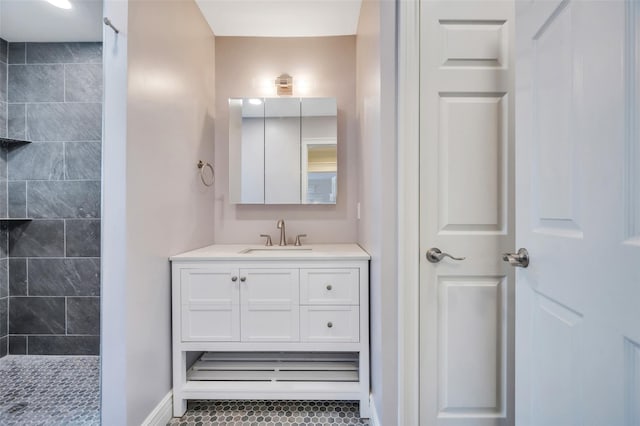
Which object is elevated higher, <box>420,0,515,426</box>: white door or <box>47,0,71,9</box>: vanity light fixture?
<box>47,0,71,9</box>: vanity light fixture

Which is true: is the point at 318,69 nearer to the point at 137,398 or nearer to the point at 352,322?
the point at 352,322

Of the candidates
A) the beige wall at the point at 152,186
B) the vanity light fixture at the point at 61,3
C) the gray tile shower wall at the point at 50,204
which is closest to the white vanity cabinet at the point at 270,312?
the beige wall at the point at 152,186

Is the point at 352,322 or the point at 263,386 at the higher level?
the point at 352,322

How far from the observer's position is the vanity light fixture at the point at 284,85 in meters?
2.17

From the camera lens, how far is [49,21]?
61.3 inches

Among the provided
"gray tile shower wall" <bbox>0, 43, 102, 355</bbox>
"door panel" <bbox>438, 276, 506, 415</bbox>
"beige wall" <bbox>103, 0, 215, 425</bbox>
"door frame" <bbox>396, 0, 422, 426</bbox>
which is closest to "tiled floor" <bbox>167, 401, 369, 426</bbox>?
"beige wall" <bbox>103, 0, 215, 425</bbox>

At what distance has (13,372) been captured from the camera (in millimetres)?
1733

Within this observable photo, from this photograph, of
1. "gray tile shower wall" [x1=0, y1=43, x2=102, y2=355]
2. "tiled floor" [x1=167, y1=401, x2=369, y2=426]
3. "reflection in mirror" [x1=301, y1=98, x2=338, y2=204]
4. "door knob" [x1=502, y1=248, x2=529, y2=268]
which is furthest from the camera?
"reflection in mirror" [x1=301, y1=98, x2=338, y2=204]

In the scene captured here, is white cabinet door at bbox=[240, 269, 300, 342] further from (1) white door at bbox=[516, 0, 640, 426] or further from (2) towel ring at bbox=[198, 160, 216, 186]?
(1) white door at bbox=[516, 0, 640, 426]

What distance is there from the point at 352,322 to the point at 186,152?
1.44 metres

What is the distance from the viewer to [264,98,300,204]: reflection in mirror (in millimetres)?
2146

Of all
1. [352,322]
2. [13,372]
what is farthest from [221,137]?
[13,372]

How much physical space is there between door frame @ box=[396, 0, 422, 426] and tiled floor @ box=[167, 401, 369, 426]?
0.47 meters

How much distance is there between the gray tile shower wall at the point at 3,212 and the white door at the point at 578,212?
2817 millimetres
